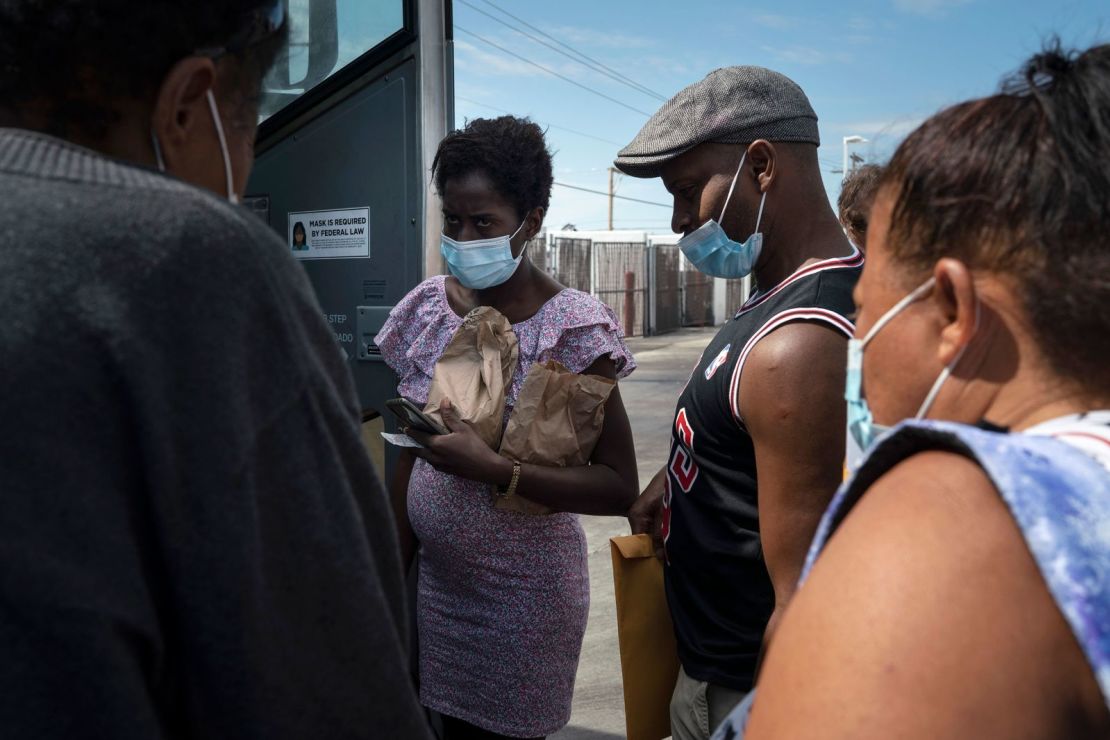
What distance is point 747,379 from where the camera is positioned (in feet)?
5.80

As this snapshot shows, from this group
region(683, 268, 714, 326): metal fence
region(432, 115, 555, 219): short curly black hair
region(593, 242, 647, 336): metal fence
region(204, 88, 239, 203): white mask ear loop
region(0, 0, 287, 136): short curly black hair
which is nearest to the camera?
region(0, 0, 287, 136): short curly black hair

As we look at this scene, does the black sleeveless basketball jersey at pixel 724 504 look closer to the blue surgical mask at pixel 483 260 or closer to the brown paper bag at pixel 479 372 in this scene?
the brown paper bag at pixel 479 372

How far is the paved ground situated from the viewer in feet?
12.7

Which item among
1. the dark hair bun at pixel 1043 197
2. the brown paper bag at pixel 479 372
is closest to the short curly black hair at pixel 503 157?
the brown paper bag at pixel 479 372

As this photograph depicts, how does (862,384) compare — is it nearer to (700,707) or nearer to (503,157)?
(700,707)

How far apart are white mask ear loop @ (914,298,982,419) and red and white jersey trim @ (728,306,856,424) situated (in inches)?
Result: 27.0

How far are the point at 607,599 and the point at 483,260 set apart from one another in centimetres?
314

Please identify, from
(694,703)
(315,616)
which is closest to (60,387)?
(315,616)

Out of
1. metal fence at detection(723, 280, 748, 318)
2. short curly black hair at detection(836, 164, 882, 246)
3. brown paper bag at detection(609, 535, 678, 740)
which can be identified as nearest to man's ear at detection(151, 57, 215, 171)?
brown paper bag at detection(609, 535, 678, 740)

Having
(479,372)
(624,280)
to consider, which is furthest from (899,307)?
(624,280)

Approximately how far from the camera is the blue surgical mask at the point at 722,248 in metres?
2.12

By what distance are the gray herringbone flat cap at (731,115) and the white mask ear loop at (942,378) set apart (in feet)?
3.98

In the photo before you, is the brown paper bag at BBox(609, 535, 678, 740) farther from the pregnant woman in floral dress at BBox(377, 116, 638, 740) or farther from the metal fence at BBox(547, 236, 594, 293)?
the metal fence at BBox(547, 236, 594, 293)

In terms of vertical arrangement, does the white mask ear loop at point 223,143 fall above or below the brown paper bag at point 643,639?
above
